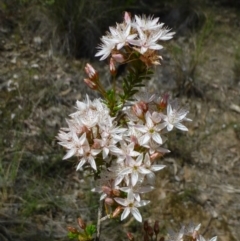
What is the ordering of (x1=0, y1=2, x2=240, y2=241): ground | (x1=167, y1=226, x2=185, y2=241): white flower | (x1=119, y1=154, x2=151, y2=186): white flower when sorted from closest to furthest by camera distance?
(x1=119, y1=154, x2=151, y2=186): white flower
(x1=167, y1=226, x2=185, y2=241): white flower
(x1=0, y1=2, x2=240, y2=241): ground

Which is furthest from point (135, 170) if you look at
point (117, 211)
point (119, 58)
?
point (119, 58)

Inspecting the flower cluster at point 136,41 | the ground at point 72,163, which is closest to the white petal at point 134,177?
the flower cluster at point 136,41

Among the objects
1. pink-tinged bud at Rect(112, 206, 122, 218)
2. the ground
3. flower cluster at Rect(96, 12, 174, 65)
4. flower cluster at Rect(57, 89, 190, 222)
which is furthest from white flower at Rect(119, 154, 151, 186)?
the ground

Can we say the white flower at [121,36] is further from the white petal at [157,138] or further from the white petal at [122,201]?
the white petal at [122,201]

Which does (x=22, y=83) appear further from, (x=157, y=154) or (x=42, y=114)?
(x=157, y=154)

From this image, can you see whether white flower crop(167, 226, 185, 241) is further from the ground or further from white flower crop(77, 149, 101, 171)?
the ground
